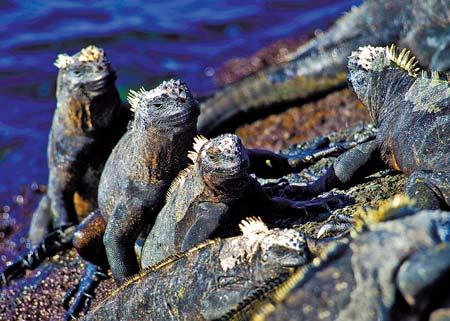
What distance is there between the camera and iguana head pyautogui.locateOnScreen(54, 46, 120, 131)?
665cm

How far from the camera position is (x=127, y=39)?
14.3 meters

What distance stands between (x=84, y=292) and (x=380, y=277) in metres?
3.16

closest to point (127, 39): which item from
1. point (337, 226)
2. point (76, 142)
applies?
point (76, 142)

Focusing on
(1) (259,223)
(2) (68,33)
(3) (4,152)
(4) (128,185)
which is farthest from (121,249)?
(2) (68,33)

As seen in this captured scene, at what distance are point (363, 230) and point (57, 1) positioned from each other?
1385 cm

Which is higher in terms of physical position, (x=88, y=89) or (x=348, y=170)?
(x=88, y=89)

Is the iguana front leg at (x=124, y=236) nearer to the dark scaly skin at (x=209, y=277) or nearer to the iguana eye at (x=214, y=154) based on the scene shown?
the dark scaly skin at (x=209, y=277)

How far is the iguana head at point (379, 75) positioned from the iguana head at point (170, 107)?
1.36 metres

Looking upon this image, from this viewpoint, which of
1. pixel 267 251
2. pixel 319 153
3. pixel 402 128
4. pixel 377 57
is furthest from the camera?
pixel 319 153

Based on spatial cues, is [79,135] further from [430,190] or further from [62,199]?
[430,190]

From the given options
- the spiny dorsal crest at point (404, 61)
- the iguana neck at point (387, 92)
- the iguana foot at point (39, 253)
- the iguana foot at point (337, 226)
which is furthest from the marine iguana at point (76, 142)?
the iguana foot at point (337, 226)

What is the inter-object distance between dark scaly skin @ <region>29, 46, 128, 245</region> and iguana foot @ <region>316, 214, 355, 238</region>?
96.6 inches

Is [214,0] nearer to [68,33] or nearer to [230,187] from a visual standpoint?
[68,33]

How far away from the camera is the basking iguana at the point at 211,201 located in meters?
4.81
